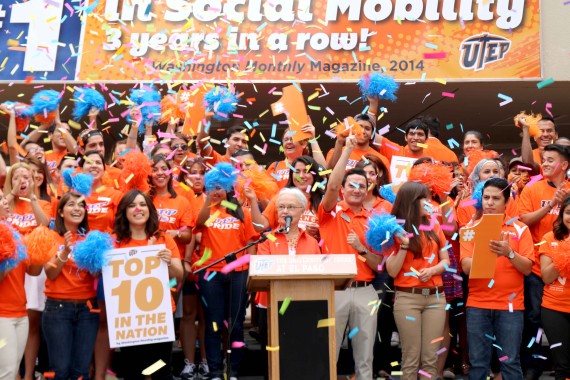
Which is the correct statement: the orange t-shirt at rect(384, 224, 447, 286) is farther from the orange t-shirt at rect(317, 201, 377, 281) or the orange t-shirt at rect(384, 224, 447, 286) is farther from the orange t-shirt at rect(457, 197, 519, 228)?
the orange t-shirt at rect(457, 197, 519, 228)

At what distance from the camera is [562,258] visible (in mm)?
6457

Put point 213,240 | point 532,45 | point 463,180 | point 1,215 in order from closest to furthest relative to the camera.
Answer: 1. point 1,215
2. point 213,240
3. point 463,180
4. point 532,45

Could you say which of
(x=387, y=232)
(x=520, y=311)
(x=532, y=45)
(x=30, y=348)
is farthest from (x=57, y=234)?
(x=532, y=45)

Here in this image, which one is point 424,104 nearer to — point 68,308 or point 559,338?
point 559,338

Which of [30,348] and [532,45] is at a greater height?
[532,45]

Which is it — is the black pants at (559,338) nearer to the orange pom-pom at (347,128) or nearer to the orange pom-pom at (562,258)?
the orange pom-pom at (562,258)

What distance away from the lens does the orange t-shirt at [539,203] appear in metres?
7.28

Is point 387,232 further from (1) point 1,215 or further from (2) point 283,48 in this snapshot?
(2) point 283,48

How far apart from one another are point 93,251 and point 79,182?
0.84 meters

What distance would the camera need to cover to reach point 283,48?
1075cm

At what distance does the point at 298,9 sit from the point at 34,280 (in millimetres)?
5497

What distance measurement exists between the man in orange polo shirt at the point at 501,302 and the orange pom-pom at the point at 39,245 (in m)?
3.32

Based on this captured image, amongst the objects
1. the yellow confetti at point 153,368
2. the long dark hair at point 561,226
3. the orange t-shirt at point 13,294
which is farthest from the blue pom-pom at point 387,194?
the orange t-shirt at point 13,294

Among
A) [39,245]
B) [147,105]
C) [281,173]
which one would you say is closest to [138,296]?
[39,245]
